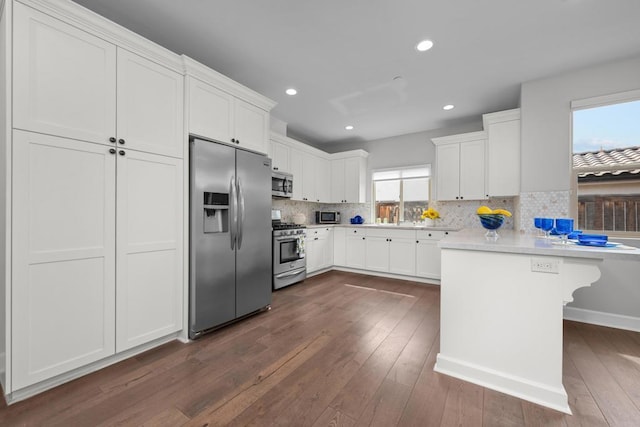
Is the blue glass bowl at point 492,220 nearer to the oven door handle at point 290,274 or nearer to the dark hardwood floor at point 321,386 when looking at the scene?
the dark hardwood floor at point 321,386

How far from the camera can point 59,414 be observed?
1.45 m

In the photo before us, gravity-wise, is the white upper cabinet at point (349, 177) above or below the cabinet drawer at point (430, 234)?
above

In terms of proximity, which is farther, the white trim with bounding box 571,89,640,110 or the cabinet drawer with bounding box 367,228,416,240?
the cabinet drawer with bounding box 367,228,416,240

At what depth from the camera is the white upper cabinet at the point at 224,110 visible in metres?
2.37

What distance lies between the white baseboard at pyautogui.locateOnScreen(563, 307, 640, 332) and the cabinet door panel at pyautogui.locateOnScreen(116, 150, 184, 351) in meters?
4.12

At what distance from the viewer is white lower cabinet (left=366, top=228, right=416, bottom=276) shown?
4.42 meters

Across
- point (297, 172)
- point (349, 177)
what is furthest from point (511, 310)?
point (349, 177)

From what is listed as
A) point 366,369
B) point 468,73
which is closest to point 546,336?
point 366,369

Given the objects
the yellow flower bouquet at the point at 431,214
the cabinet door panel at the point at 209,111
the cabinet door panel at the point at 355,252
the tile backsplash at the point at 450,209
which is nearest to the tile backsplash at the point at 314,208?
the tile backsplash at the point at 450,209

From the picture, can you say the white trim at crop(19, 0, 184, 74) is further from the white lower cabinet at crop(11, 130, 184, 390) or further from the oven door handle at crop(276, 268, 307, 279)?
the oven door handle at crop(276, 268, 307, 279)

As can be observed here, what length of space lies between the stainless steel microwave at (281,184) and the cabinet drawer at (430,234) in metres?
2.30

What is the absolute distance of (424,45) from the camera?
97.8 inches

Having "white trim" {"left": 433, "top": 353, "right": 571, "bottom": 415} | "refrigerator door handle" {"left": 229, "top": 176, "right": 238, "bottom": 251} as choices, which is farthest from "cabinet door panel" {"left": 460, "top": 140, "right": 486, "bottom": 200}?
"refrigerator door handle" {"left": 229, "top": 176, "right": 238, "bottom": 251}

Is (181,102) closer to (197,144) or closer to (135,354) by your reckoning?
(197,144)
